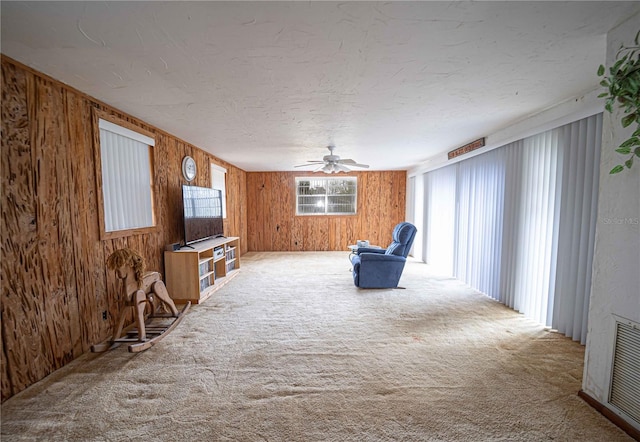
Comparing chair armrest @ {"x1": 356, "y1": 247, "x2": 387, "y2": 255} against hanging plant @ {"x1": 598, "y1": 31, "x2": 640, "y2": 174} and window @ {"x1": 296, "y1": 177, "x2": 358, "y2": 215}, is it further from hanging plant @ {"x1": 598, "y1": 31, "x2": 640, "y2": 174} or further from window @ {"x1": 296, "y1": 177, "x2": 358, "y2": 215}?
hanging plant @ {"x1": 598, "y1": 31, "x2": 640, "y2": 174}

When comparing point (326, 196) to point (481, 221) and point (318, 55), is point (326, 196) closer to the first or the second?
point (481, 221)

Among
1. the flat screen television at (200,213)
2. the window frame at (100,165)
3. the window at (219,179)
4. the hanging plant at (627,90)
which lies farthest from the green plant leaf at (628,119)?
the window at (219,179)

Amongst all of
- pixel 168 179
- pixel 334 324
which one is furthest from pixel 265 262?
pixel 334 324

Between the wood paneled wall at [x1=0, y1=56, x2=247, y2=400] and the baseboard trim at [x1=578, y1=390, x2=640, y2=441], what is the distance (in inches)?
150

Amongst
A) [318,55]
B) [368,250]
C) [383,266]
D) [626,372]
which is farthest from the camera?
[368,250]

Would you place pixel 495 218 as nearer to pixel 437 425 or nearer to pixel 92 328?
pixel 437 425

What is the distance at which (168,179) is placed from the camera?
139 inches

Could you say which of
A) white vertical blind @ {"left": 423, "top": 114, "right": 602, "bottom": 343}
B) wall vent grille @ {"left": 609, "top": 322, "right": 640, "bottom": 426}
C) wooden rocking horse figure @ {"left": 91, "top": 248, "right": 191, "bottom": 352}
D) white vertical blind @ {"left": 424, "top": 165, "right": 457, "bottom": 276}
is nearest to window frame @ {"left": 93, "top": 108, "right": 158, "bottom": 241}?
wooden rocking horse figure @ {"left": 91, "top": 248, "right": 191, "bottom": 352}

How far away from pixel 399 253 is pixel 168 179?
140 inches

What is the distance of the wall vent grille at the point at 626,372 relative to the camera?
1411mm

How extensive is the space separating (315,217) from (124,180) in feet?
16.2

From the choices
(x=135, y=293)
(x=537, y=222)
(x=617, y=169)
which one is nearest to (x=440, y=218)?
(x=537, y=222)

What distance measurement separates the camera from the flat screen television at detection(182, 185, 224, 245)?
142 inches

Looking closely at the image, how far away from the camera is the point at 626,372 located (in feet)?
4.80
